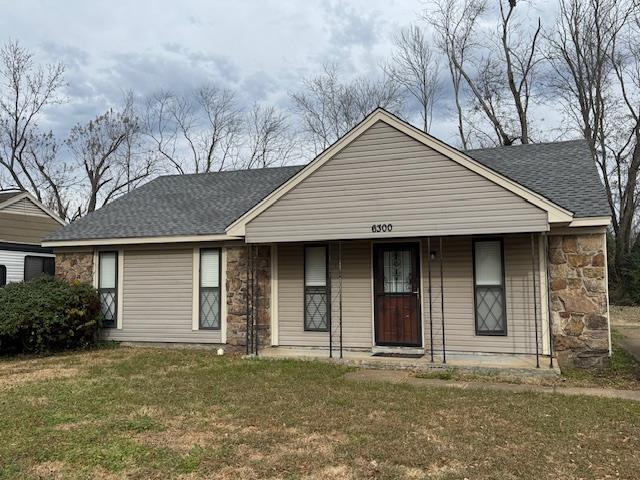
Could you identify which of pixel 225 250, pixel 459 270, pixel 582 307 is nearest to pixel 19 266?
pixel 225 250

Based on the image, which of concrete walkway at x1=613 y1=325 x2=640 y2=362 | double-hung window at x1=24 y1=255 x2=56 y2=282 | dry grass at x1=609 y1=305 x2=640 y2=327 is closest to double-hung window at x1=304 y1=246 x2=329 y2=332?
concrete walkway at x1=613 y1=325 x2=640 y2=362

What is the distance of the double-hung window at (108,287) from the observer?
1238cm

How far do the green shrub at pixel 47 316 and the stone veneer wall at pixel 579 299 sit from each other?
9237mm

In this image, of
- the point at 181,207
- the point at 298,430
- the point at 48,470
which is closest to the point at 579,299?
the point at 298,430

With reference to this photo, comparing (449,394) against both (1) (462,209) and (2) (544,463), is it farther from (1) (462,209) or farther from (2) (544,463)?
(1) (462,209)

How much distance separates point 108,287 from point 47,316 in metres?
1.70

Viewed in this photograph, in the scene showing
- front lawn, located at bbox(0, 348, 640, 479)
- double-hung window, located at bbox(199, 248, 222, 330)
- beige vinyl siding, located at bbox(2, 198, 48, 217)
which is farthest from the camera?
beige vinyl siding, located at bbox(2, 198, 48, 217)

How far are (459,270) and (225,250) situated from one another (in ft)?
15.8

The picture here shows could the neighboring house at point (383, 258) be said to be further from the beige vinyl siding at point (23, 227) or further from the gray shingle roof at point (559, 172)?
the beige vinyl siding at point (23, 227)

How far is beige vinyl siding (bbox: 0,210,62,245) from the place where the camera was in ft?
53.8

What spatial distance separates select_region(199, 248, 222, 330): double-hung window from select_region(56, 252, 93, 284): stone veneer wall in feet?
9.47

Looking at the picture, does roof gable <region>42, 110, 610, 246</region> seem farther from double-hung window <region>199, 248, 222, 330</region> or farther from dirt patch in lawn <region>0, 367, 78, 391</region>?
dirt patch in lawn <region>0, 367, 78, 391</region>

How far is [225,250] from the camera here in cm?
1152

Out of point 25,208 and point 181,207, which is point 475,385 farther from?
point 25,208
